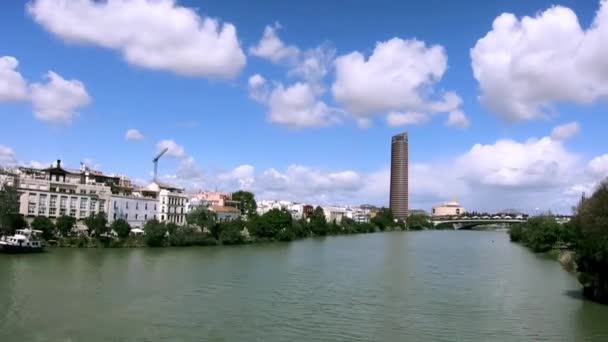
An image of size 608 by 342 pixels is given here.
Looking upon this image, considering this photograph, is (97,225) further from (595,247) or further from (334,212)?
(334,212)

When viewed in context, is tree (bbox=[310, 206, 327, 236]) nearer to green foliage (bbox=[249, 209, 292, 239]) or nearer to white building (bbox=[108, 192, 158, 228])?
green foliage (bbox=[249, 209, 292, 239])

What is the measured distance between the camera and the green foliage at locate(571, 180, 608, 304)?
22.5 metres

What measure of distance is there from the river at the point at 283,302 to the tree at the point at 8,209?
7.18 metres

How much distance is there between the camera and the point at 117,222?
55.6m

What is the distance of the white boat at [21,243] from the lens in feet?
141

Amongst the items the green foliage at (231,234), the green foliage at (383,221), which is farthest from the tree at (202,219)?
the green foliage at (383,221)

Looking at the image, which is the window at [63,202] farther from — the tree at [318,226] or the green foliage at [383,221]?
the green foliage at [383,221]

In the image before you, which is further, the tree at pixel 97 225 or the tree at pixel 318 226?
the tree at pixel 318 226

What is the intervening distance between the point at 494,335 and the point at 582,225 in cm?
858

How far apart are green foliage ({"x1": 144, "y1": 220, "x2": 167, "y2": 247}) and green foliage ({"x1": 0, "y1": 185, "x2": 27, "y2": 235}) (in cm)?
1178

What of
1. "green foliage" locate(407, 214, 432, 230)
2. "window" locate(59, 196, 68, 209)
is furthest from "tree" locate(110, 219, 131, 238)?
"green foliage" locate(407, 214, 432, 230)

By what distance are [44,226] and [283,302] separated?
34.5 m

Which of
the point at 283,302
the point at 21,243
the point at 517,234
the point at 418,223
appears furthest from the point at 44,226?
the point at 418,223

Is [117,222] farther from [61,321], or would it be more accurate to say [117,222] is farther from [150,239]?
[61,321]
